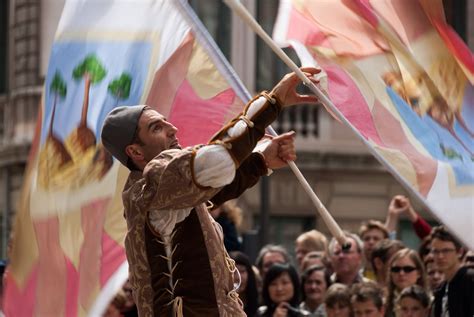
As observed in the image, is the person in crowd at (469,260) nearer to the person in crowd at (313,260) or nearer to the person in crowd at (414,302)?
the person in crowd at (414,302)

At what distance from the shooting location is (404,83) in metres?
6.87

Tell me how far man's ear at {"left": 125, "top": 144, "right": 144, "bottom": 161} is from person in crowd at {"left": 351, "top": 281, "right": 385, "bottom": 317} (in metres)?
2.92

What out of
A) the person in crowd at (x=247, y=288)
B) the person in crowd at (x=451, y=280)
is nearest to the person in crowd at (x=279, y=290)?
the person in crowd at (x=247, y=288)

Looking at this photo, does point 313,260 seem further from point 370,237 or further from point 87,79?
point 87,79

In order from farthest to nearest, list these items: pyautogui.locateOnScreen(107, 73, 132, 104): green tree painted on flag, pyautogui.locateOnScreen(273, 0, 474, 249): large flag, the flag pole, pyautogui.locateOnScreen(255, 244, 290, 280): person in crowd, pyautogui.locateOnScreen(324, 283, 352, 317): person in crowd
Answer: pyautogui.locateOnScreen(255, 244, 290, 280): person in crowd < pyautogui.locateOnScreen(324, 283, 352, 317): person in crowd < pyautogui.locateOnScreen(107, 73, 132, 104): green tree painted on flag < pyautogui.locateOnScreen(273, 0, 474, 249): large flag < the flag pole

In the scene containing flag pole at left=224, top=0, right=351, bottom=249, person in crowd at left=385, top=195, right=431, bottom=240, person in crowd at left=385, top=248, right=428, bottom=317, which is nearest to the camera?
flag pole at left=224, top=0, right=351, bottom=249

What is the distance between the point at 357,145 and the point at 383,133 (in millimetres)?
17704

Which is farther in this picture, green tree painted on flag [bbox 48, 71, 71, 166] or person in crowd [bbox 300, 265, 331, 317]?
person in crowd [bbox 300, 265, 331, 317]

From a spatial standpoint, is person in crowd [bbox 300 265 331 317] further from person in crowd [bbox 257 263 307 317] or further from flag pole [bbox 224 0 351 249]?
flag pole [bbox 224 0 351 249]

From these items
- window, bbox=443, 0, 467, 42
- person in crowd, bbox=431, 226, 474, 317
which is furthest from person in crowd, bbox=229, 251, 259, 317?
window, bbox=443, 0, 467, 42

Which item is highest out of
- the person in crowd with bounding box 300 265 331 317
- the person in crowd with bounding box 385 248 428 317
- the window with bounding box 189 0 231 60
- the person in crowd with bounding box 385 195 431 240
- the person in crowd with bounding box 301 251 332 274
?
the window with bounding box 189 0 231 60

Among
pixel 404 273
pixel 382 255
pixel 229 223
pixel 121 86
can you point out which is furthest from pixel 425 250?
pixel 121 86

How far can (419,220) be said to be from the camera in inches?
434

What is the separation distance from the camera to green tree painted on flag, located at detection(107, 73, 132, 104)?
25.5 feet
